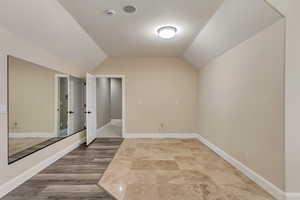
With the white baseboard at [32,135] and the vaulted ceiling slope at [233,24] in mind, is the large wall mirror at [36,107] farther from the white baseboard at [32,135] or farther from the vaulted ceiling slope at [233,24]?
the vaulted ceiling slope at [233,24]

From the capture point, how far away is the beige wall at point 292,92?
193 cm

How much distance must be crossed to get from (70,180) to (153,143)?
102 inches

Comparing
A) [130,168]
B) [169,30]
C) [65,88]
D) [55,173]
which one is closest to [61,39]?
[65,88]

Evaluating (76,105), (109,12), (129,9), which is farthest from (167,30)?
(76,105)

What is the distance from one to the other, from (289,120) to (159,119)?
3.75 meters

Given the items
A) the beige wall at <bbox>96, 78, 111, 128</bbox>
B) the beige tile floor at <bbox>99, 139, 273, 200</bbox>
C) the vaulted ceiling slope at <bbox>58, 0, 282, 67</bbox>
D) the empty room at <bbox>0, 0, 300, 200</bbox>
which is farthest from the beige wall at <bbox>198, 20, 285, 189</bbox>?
the beige wall at <bbox>96, 78, 111, 128</bbox>

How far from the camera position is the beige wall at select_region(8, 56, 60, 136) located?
7.77 feet

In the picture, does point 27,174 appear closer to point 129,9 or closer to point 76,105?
point 76,105

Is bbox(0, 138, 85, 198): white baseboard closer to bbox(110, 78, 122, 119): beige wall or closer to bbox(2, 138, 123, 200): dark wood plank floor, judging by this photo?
bbox(2, 138, 123, 200): dark wood plank floor

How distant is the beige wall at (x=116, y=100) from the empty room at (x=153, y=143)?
4.43m

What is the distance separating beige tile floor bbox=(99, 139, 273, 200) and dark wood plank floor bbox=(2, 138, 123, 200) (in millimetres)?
172

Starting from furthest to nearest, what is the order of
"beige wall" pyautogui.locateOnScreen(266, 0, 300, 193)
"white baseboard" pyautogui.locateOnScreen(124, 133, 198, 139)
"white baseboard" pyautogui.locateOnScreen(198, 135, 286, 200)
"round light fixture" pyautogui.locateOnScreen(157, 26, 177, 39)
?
"white baseboard" pyautogui.locateOnScreen(124, 133, 198, 139) → "round light fixture" pyautogui.locateOnScreen(157, 26, 177, 39) → "white baseboard" pyautogui.locateOnScreen(198, 135, 286, 200) → "beige wall" pyautogui.locateOnScreen(266, 0, 300, 193)

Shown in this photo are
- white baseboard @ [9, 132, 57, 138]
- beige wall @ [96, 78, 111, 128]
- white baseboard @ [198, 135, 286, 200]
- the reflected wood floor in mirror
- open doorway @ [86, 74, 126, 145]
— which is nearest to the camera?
white baseboard @ [198, 135, 286, 200]

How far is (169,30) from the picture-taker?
3260 mm
